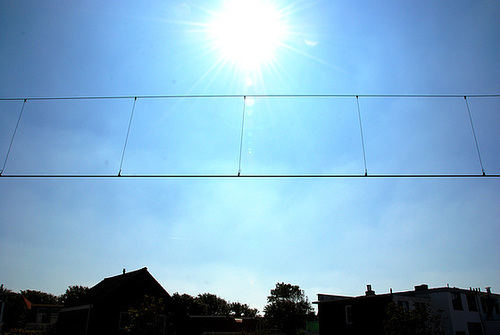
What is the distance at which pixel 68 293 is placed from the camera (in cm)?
7869

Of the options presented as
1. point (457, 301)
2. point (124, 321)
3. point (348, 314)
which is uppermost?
point (457, 301)

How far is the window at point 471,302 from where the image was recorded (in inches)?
1123

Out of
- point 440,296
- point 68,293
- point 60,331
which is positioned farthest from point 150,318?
point 68,293

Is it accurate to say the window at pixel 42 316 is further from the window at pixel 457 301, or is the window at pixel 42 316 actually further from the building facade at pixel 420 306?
the window at pixel 457 301

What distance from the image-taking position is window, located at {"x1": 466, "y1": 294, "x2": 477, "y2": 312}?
2853 centimetres

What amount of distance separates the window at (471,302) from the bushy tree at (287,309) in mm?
39822

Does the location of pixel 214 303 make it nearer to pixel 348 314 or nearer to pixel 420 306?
pixel 348 314

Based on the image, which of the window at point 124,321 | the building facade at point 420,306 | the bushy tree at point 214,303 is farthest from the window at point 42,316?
the building facade at point 420,306

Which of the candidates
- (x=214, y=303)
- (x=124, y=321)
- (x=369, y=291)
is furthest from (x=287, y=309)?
(x=124, y=321)

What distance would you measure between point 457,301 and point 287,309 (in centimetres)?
4579

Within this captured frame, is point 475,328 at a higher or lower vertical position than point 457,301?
lower

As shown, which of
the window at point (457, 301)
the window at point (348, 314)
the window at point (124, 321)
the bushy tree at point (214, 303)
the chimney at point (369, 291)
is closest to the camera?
the window at point (124, 321)

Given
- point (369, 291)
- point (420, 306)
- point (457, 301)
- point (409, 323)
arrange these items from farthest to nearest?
point (369, 291) → point (457, 301) → point (420, 306) → point (409, 323)

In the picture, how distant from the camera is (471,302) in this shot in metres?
28.8
